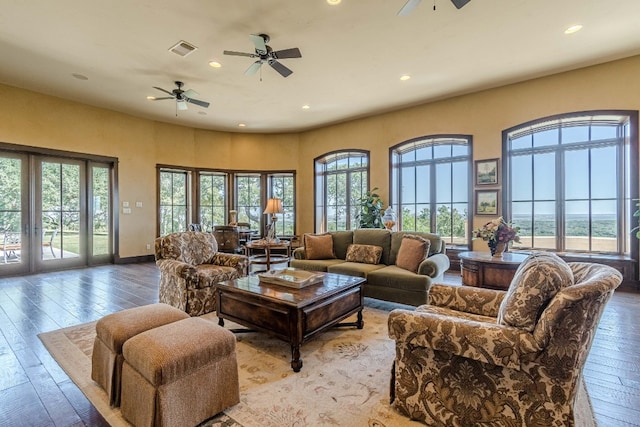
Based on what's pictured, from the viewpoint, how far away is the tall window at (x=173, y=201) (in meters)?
7.48

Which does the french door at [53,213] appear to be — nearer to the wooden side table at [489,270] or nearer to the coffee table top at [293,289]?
the coffee table top at [293,289]

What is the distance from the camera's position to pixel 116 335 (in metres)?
1.84

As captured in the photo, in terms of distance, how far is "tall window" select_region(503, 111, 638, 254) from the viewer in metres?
4.60

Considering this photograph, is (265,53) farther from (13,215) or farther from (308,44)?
(13,215)

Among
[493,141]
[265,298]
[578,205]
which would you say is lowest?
[265,298]

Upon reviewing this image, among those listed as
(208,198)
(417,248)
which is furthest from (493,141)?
(208,198)

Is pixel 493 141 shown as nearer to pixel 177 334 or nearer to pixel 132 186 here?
pixel 177 334

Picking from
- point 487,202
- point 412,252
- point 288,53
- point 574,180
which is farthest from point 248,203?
point 574,180

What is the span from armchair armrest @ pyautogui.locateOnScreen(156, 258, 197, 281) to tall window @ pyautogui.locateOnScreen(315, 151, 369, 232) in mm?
4758

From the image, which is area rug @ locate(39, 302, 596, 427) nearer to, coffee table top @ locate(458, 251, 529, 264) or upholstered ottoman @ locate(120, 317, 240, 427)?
upholstered ottoman @ locate(120, 317, 240, 427)

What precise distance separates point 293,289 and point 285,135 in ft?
21.5

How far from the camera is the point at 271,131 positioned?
845 cm

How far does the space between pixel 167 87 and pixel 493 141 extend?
5946 mm

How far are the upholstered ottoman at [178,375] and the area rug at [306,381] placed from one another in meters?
0.15
